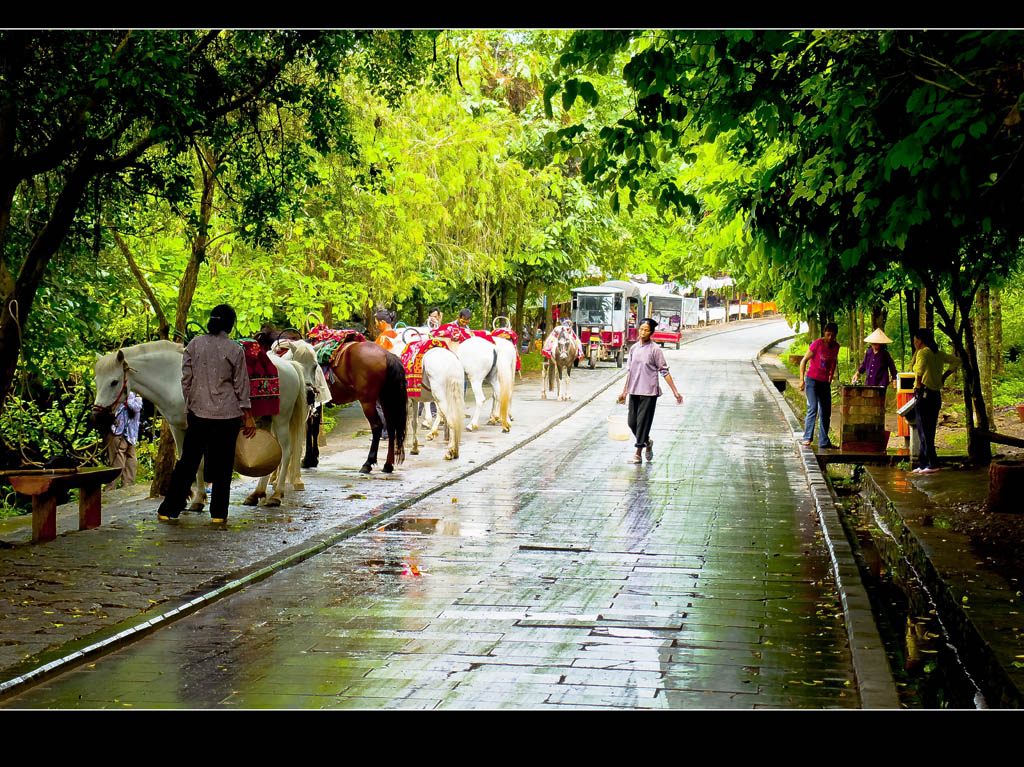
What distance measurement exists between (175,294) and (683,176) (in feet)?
34.5

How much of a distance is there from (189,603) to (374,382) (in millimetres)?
7741

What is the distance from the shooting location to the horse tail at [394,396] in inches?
621

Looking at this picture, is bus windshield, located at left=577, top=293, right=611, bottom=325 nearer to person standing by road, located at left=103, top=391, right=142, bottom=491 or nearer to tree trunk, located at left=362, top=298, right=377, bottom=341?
tree trunk, located at left=362, top=298, right=377, bottom=341

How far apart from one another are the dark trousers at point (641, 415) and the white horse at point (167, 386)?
591cm

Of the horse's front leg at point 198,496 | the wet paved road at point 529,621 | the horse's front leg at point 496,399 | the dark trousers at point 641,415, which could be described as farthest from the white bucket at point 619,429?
the horse's front leg at point 198,496

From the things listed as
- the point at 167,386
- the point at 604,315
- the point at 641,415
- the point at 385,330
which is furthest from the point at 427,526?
the point at 604,315

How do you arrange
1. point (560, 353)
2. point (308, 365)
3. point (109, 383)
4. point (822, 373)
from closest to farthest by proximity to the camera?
point (109, 383), point (308, 365), point (822, 373), point (560, 353)

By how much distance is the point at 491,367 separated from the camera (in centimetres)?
2184

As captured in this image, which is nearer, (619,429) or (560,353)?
(619,429)

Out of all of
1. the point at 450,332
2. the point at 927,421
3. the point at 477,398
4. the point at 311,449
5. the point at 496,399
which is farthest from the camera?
the point at 496,399

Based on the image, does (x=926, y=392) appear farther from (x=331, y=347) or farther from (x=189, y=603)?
(x=189, y=603)

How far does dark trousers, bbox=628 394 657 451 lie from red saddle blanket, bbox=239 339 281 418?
6.56 metres

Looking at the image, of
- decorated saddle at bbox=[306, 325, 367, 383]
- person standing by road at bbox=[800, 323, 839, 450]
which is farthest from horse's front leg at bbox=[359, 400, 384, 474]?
person standing by road at bbox=[800, 323, 839, 450]

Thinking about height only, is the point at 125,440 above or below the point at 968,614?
above
